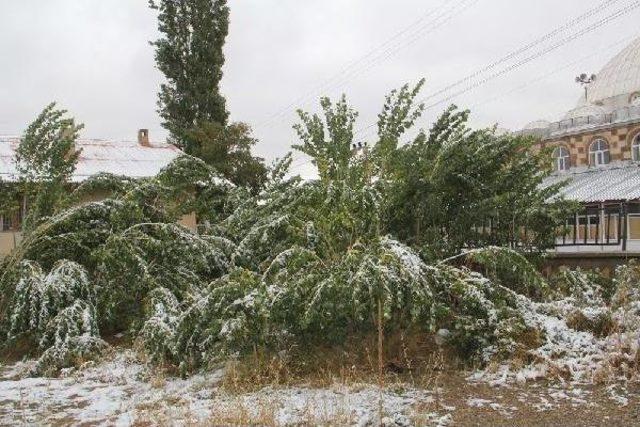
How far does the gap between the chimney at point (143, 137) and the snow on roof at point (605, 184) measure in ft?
47.7

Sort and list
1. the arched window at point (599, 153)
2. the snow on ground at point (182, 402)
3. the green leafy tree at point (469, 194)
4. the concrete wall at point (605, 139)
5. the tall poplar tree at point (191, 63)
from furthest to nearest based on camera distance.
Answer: the arched window at point (599, 153)
the concrete wall at point (605, 139)
the tall poplar tree at point (191, 63)
the green leafy tree at point (469, 194)
the snow on ground at point (182, 402)

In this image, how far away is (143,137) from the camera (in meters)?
23.5

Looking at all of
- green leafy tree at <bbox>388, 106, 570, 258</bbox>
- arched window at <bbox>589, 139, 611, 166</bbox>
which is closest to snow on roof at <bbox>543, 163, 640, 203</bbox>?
arched window at <bbox>589, 139, 611, 166</bbox>

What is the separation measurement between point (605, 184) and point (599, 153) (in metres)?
9.09

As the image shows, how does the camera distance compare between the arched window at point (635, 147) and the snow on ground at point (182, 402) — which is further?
the arched window at point (635, 147)

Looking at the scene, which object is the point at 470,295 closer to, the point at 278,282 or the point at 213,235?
the point at 278,282

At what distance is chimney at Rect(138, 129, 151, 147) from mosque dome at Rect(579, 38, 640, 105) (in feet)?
81.2

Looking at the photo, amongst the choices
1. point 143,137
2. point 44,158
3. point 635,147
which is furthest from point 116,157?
point 635,147

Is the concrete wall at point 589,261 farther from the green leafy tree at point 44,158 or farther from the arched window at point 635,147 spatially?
the arched window at point 635,147

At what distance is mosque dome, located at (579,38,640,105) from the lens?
33.1 meters

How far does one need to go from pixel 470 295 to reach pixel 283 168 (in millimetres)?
4704

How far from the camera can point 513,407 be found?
4957mm

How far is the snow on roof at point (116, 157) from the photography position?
19647 millimetres

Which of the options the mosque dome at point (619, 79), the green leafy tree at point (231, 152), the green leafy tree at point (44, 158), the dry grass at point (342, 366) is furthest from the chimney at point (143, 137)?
the mosque dome at point (619, 79)
